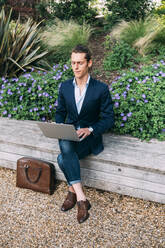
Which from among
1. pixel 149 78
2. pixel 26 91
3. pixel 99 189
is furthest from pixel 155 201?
pixel 26 91

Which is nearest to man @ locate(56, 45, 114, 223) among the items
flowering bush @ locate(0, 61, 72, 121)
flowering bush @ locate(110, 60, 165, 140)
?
flowering bush @ locate(110, 60, 165, 140)

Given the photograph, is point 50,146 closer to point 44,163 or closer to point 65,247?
point 44,163

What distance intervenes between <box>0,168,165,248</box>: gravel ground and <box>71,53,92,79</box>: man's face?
1.26 meters

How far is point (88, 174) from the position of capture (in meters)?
2.65

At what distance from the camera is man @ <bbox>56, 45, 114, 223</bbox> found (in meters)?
2.27

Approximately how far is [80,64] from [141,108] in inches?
36.5

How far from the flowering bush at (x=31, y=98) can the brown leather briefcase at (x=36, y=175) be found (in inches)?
29.2

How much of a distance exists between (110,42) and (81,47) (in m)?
2.73

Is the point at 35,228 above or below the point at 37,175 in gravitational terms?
below

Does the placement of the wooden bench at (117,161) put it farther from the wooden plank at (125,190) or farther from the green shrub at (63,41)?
the green shrub at (63,41)

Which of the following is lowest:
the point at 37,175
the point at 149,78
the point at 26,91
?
Answer: the point at 37,175

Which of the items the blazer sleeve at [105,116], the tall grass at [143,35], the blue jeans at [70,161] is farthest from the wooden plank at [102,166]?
the tall grass at [143,35]

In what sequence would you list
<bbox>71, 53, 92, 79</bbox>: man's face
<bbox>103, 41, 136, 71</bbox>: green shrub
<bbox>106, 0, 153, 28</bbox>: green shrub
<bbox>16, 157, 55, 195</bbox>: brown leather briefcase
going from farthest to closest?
<bbox>106, 0, 153, 28</bbox>: green shrub
<bbox>103, 41, 136, 71</bbox>: green shrub
<bbox>16, 157, 55, 195</bbox>: brown leather briefcase
<bbox>71, 53, 92, 79</bbox>: man's face

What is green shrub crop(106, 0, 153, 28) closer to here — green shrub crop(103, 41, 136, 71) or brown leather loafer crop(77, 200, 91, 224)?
green shrub crop(103, 41, 136, 71)
